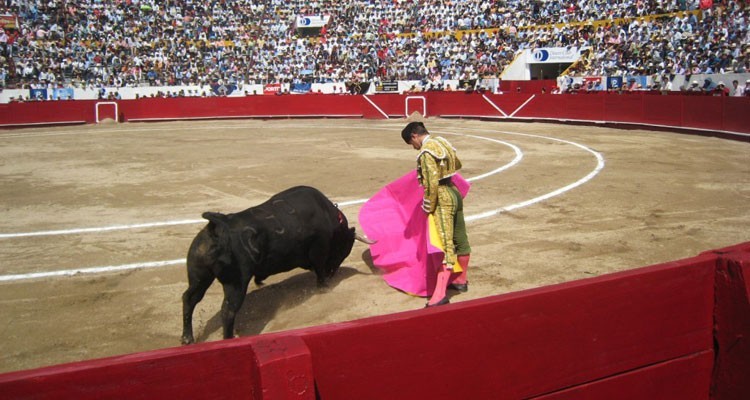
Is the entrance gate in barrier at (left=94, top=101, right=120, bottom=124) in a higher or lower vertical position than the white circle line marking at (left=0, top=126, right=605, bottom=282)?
higher

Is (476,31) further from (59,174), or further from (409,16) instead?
(59,174)

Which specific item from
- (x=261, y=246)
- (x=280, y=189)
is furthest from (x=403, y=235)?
(x=280, y=189)

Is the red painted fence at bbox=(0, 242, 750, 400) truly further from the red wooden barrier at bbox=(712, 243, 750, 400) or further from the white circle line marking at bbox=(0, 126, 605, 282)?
the white circle line marking at bbox=(0, 126, 605, 282)

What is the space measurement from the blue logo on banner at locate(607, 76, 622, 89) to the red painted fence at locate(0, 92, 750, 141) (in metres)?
3.27

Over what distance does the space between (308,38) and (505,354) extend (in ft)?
106

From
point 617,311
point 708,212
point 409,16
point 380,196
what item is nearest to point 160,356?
point 617,311

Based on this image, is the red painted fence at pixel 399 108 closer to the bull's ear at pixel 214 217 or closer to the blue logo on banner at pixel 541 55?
the blue logo on banner at pixel 541 55

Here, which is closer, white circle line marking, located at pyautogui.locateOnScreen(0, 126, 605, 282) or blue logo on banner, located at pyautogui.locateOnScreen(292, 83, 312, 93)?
white circle line marking, located at pyautogui.locateOnScreen(0, 126, 605, 282)

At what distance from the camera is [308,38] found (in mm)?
33031

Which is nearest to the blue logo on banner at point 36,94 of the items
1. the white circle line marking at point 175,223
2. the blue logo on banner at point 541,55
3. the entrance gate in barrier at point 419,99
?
the entrance gate in barrier at point 419,99

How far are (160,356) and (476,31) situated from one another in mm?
30075

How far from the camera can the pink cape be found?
4707mm

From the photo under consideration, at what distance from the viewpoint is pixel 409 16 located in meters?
33.2

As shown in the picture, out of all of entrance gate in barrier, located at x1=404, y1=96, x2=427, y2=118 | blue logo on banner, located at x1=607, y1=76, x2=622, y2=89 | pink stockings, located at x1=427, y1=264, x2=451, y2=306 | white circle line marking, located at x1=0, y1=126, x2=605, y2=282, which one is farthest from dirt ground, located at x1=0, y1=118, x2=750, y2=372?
entrance gate in barrier, located at x1=404, y1=96, x2=427, y2=118
